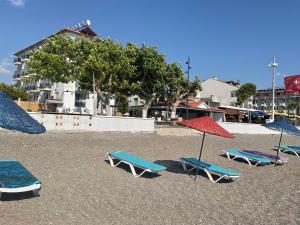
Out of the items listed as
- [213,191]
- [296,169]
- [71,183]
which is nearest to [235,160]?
[296,169]

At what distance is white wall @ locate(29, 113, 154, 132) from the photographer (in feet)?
75.2

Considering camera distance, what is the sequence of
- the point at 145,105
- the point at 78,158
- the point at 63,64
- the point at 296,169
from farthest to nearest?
the point at 145,105
the point at 63,64
the point at 296,169
the point at 78,158

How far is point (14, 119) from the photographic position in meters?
7.14

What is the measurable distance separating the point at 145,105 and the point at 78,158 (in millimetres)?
30065

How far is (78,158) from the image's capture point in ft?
44.3

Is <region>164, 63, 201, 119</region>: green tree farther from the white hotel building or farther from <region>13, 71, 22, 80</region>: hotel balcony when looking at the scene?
<region>13, 71, 22, 80</region>: hotel balcony

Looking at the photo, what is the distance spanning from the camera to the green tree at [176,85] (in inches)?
1730

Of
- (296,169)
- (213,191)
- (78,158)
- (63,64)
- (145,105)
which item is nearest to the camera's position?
(213,191)

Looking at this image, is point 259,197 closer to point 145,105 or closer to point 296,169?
point 296,169

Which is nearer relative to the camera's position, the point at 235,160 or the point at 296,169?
the point at 296,169

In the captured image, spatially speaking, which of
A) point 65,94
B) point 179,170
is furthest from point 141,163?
point 65,94

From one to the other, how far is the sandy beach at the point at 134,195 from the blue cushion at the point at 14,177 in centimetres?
37

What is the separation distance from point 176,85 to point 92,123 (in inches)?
851

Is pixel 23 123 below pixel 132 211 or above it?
above
